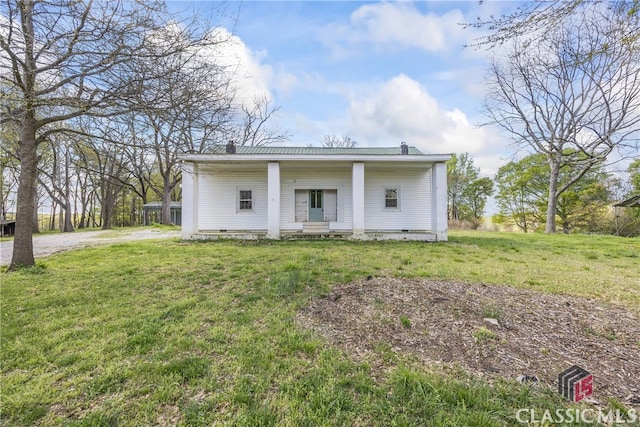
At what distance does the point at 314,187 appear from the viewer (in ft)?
38.5

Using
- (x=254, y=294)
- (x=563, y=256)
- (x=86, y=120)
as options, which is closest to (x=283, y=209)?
(x=86, y=120)

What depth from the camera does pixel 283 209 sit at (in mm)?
11695

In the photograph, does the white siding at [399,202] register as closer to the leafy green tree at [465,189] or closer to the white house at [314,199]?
the white house at [314,199]

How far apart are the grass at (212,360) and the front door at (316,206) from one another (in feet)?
22.4

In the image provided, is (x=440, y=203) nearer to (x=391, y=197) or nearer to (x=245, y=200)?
(x=391, y=197)

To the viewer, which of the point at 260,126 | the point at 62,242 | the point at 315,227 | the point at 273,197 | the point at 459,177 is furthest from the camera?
the point at 459,177

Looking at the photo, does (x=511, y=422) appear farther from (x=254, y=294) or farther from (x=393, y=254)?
(x=393, y=254)

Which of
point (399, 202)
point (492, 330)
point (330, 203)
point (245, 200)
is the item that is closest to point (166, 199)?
point (245, 200)

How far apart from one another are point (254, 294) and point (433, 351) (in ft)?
8.23

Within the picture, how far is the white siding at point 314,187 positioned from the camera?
11688 mm

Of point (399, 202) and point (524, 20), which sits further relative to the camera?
point (399, 202)

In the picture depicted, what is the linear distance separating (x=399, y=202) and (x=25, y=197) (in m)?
11.3

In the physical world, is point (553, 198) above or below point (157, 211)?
above

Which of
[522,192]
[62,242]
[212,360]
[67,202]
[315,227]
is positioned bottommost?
[212,360]
